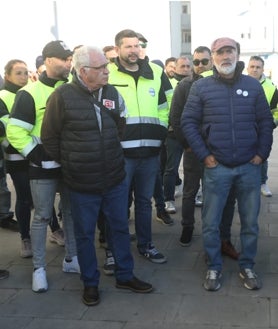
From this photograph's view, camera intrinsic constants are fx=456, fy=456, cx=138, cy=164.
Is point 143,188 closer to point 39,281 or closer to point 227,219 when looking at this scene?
point 227,219

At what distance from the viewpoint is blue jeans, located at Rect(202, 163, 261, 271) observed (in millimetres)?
3594

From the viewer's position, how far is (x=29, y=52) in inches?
547

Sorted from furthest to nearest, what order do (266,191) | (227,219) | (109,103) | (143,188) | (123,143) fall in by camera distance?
(266,191)
(227,219)
(143,188)
(123,143)
(109,103)

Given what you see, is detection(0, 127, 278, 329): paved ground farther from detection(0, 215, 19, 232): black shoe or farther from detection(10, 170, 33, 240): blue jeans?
detection(0, 215, 19, 232): black shoe

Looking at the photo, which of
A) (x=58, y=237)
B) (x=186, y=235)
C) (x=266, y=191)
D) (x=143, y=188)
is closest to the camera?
(x=143, y=188)

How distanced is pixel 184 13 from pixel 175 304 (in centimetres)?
5717

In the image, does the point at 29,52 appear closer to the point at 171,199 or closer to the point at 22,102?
the point at 171,199

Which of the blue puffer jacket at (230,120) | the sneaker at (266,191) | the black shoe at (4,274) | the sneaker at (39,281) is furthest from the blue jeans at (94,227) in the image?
Result: the sneaker at (266,191)

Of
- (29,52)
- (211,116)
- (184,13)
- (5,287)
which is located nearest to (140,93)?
(211,116)

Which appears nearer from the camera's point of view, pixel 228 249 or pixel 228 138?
pixel 228 138

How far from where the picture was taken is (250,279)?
3.66m

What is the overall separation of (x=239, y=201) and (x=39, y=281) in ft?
5.83

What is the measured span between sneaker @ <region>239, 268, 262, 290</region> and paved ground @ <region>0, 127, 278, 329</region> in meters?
0.05

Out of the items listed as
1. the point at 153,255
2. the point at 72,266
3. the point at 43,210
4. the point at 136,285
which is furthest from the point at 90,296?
the point at 153,255
